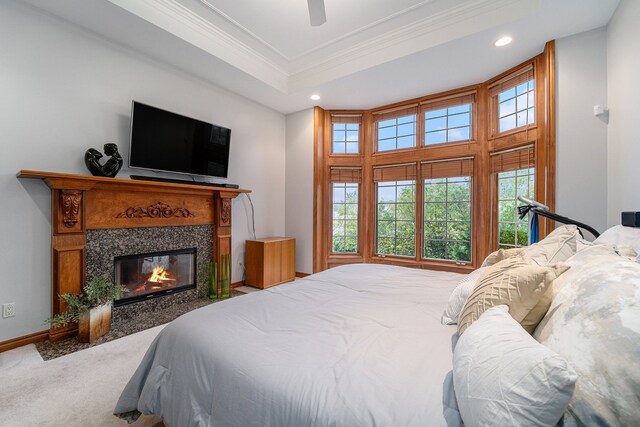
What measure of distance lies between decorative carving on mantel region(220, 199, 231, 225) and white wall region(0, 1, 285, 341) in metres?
1.17

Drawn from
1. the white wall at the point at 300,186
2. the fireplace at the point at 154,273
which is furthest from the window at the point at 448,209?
the fireplace at the point at 154,273

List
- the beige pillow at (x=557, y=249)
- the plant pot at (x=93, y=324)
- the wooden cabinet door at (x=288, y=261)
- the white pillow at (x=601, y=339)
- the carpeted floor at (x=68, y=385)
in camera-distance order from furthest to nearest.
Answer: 1. the wooden cabinet door at (x=288, y=261)
2. the plant pot at (x=93, y=324)
3. the carpeted floor at (x=68, y=385)
4. the beige pillow at (x=557, y=249)
5. the white pillow at (x=601, y=339)

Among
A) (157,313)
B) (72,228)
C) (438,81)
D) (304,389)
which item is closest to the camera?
(304,389)

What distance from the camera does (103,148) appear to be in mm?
2807

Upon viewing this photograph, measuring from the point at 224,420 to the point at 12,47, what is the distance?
336 centimetres

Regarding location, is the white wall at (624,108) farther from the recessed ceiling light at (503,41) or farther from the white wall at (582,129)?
the recessed ceiling light at (503,41)

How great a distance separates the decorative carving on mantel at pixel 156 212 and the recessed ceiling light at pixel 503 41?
13.0 feet

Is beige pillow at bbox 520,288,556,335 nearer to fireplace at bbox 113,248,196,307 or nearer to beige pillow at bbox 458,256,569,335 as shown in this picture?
beige pillow at bbox 458,256,569,335

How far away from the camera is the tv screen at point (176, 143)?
293cm

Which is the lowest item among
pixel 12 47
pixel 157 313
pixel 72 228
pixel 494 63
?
pixel 157 313

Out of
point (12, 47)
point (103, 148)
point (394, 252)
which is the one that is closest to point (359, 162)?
point (394, 252)

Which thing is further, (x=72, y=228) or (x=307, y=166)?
(x=307, y=166)

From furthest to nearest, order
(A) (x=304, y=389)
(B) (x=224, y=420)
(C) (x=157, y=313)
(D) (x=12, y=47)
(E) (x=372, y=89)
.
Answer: (E) (x=372, y=89), (C) (x=157, y=313), (D) (x=12, y=47), (B) (x=224, y=420), (A) (x=304, y=389)

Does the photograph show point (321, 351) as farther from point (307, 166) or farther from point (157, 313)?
point (307, 166)
